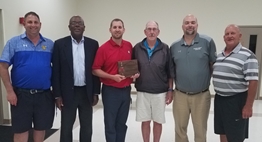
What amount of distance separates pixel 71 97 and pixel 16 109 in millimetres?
511

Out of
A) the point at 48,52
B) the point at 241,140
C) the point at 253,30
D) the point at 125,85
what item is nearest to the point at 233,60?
the point at 241,140

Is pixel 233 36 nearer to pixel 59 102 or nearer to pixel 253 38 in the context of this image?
pixel 59 102

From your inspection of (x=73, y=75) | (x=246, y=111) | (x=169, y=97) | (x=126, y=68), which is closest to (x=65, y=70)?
(x=73, y=75)

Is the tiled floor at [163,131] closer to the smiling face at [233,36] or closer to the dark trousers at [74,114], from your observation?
the dark trousers at [74,114]

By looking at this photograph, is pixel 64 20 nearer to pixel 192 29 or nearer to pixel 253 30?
pixel 192 29

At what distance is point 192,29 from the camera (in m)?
2.27

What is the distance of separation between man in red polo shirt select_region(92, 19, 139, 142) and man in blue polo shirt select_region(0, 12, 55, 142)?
52 centimetres

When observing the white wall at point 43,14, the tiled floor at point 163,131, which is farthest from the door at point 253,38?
the white wall at point 43,14

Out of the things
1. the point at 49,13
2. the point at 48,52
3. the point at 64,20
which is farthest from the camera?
the point at 64,20

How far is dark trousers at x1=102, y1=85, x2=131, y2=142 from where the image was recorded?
2332mm

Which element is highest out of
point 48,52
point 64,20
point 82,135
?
point 64,20

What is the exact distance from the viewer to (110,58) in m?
2.28

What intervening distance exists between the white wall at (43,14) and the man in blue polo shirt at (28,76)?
176cm

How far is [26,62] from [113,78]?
2.71 feet
